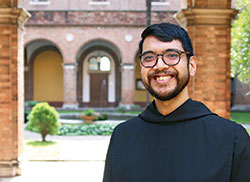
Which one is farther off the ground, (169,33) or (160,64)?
(169,33)

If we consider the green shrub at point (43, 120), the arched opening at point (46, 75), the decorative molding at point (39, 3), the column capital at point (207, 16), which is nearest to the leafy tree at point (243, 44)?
the column capital at point (207, 16)

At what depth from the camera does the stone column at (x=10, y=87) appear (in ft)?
17.6

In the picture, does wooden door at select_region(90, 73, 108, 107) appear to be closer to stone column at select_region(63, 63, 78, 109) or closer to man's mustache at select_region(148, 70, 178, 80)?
stone column at select_region(63, 63, 78, 109)

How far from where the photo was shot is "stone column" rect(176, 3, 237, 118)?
5.45 metres

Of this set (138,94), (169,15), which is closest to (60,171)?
(169,15)

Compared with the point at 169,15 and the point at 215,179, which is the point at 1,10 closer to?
the point at 215,179

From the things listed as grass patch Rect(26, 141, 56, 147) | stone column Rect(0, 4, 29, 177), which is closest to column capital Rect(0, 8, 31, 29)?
stone column Rect(0, 4, 29, 177)

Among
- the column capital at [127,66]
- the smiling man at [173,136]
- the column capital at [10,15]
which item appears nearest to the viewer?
the smiling man at [173,136]

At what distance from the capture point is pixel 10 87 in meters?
5.44

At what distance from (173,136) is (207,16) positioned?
14.5ft

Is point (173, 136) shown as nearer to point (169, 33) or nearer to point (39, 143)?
point (169, 33)

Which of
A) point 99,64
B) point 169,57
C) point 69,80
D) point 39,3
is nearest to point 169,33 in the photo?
point 169,57

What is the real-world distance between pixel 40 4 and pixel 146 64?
68.4ft

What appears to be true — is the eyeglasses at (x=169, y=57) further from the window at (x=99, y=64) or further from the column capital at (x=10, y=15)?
the window at (x=99, y=64)
